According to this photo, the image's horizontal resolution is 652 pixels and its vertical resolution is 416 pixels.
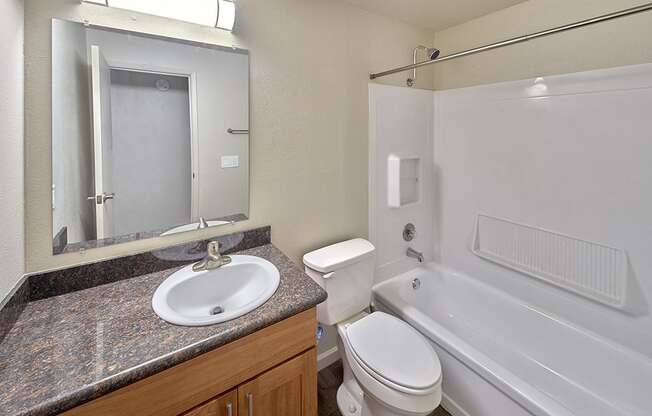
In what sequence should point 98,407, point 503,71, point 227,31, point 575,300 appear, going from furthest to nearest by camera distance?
point 503,71, point 575,300, point 227,31, point 98,407

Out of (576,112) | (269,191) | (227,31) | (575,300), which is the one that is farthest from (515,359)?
(227,31)

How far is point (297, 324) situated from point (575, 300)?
1.66m

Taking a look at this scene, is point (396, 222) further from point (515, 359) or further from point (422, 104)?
point (515, 359)

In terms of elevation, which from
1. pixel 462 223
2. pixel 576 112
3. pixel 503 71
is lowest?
pixel 462 223

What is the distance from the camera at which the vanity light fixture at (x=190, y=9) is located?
1.06 meters

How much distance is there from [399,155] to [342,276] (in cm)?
100

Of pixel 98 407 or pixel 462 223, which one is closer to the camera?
pixel 98 407

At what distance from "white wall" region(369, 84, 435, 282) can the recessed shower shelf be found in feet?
1.41

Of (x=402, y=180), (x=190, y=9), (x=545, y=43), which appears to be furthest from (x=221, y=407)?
(x=545, y=43)

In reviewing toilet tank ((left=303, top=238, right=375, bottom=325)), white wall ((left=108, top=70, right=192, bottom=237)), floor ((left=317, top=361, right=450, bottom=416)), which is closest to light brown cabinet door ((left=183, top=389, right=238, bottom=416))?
toilet tank ((left=303, top=238, right=375, bottom=325))

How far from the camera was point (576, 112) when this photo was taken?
1.48 meters

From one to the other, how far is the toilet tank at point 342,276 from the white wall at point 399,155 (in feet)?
1.22

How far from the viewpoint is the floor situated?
154 centimetres

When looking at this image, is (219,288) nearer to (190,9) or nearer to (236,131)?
(236,131)
